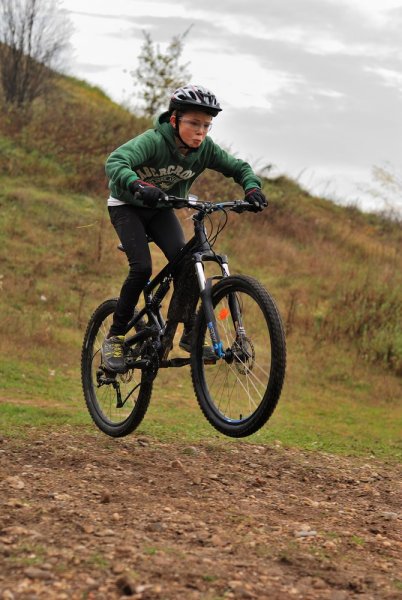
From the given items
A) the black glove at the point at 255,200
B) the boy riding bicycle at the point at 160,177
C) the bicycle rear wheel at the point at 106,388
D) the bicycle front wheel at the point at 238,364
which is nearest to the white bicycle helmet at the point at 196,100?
the boy riding bicycle at the point at 160,177

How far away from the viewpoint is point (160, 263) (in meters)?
16.5

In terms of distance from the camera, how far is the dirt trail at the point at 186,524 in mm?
3721

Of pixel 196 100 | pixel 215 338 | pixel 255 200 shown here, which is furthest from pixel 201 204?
pixel 215 338

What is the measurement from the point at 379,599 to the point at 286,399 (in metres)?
8.39

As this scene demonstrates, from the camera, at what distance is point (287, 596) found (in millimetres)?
3697

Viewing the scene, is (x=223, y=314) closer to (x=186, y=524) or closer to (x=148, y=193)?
(x=148, y=193)

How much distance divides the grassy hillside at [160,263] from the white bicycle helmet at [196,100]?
3043mm

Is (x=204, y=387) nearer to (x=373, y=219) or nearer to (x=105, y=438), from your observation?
(x=105, y=438)

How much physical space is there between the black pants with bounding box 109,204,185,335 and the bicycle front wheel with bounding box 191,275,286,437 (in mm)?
791

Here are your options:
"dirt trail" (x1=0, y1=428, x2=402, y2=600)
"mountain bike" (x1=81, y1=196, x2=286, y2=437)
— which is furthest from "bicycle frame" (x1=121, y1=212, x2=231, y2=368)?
"dirt trail" (x1=0, y1=428, x2=402, y2=600)

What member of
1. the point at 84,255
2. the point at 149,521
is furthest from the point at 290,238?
the point at 149,521

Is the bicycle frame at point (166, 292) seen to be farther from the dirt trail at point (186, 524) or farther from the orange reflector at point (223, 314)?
the dirt trail at point (186, 524)

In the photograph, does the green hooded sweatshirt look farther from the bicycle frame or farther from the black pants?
the bicycle frame

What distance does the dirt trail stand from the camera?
3721 millimetres
